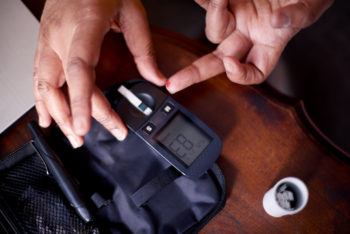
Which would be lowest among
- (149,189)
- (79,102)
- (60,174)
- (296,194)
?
(296,194)

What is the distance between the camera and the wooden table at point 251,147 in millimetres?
705

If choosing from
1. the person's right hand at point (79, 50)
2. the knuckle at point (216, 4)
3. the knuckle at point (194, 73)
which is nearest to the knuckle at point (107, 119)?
the person's right hand at point (79, 50)

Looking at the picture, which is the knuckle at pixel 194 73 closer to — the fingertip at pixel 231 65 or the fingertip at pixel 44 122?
the fingertip at pixel 231 65

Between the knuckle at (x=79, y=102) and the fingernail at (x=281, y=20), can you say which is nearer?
the knuckle at (x=79, y=102)

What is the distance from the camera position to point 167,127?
Answer: 27.1 inches

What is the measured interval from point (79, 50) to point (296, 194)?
1.69 ft

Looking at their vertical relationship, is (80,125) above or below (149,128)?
above

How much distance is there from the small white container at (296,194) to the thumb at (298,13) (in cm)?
32

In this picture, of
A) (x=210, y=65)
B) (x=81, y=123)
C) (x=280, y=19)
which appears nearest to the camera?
(x=81, y=123)

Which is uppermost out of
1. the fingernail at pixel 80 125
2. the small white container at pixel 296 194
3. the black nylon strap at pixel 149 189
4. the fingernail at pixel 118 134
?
the fingernail at pixel 80 125

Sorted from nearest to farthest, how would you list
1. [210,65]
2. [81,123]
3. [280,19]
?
[81,123] < [280,19] < [210,65]

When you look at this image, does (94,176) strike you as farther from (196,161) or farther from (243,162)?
(243,162)

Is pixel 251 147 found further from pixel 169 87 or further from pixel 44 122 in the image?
pixel 44 122

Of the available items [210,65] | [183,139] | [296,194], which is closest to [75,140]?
[183,139]
